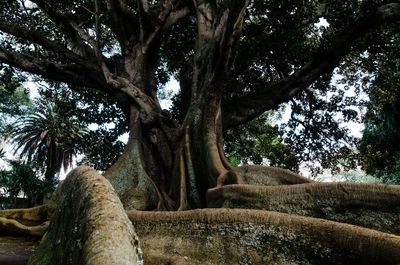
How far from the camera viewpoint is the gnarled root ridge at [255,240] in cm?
262

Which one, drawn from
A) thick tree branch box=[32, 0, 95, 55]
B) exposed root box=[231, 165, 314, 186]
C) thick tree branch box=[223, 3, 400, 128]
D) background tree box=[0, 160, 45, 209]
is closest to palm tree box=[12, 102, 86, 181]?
background tree box=[0, 160, 45, 209]

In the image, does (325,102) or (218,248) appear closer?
(218,248)

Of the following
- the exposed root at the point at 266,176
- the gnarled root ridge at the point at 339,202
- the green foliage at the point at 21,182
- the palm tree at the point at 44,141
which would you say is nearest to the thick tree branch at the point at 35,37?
the exposed root at the point at 266,176

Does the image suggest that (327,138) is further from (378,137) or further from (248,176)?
(378,137)

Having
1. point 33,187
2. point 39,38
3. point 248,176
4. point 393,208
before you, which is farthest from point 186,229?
point 33,187

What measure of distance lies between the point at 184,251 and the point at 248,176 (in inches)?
89.1

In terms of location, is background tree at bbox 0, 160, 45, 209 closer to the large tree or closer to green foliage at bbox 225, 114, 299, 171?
the large tree

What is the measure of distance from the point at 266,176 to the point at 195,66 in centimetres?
276

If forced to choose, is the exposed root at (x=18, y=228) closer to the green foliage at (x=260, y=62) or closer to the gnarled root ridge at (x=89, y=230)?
the gnarled root ridge at (x=89, y=230)

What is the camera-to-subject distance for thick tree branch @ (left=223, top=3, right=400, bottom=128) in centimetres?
680

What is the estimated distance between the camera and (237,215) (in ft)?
10.0

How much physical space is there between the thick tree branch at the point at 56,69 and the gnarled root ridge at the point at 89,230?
18.9 feet

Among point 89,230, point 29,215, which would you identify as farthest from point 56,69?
point 89,230

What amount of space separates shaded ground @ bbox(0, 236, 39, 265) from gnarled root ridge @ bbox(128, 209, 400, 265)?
4.92 ft
